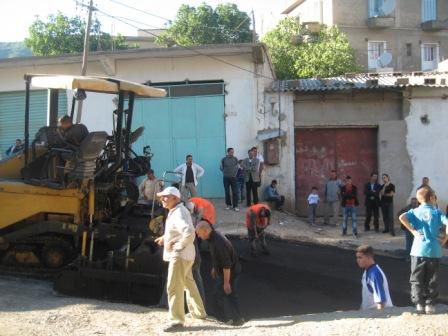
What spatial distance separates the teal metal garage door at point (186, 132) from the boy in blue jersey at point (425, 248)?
446 inches

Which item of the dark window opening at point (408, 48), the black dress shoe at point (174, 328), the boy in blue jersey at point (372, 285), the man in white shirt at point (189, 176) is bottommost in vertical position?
the black dress shoe at point (174, 328)

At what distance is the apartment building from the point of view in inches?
1529

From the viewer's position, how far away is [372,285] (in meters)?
6.96

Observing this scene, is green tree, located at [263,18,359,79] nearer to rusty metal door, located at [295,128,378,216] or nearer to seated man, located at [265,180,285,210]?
rusty metal door, located at [295,128,378,216]

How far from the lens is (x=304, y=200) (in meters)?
18.5

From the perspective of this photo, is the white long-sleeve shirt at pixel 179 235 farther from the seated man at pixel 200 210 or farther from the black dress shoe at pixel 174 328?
the seated man at pixel 200 210

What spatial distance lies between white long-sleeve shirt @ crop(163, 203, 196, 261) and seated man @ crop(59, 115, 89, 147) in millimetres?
2455

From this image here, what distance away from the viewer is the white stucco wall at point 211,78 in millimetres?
17844

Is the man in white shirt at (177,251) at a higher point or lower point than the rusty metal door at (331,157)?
lower

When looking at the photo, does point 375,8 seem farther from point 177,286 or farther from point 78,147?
point 177,286

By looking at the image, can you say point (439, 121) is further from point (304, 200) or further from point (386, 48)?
point (386, 48)

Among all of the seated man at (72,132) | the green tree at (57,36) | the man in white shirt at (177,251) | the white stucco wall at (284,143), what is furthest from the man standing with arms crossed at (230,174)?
the green tree at (57,36)

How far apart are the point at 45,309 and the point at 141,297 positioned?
1305 millimetres

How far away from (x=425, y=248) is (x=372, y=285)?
2.45 ft
